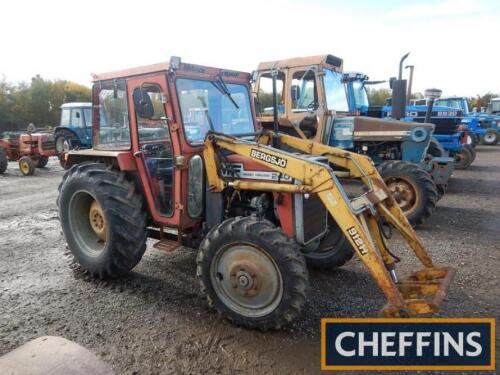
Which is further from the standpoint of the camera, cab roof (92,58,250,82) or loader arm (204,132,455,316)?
cab roof (92,58,250,82)

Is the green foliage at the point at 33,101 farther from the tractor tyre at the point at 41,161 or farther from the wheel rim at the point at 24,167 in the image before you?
the wheel rim at the point at 24,167

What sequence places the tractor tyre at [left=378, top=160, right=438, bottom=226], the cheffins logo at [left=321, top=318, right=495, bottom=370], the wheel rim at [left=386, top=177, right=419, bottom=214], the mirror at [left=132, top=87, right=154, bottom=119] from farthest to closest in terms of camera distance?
the wheel rim at [left=386, top=177, right=419, bottom=214]
the tractor tyre at [left=378, top=160, right=438, bottom=226]
the mirror at [left=132, top=87, right=154, bottom=119]
the cheffins logo at [left=321, top=318, right=495, bottom=370]

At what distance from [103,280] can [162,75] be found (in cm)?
223

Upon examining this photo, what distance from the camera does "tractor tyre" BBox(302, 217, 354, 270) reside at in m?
4.05

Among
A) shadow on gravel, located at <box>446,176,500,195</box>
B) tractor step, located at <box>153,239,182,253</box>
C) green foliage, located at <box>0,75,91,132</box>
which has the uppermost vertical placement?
green foliage, located at <box>0,75,91,132</box>

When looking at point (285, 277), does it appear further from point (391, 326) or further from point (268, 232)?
point (391, 326)

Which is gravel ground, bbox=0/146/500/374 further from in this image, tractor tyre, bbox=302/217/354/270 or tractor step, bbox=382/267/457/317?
tractor step, bbox=382/267/457/317

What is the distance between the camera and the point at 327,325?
10.1 feet

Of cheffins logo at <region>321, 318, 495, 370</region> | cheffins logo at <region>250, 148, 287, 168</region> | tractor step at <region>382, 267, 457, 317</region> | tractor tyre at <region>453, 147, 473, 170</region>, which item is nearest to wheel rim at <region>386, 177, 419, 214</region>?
tractor step at <region>382, 267, 457, 317</region>

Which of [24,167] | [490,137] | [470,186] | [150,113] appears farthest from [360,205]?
[490,137]

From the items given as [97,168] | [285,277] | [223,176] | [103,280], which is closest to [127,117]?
[97,168]

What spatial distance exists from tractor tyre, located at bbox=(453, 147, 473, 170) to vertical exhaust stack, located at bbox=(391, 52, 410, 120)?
5654mm

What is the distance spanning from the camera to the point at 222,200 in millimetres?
3768

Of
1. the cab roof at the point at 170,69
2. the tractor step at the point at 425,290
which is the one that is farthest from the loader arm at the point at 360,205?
the cab roof at the point at 170,69
